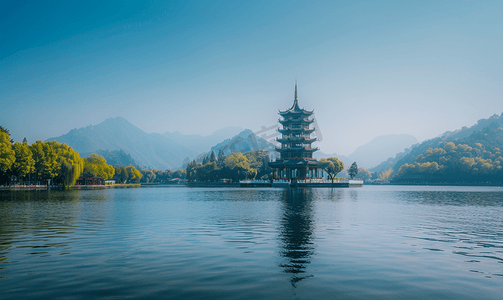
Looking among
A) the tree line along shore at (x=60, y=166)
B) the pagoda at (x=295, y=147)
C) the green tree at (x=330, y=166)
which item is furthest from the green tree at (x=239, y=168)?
the green tree at (x=330, y=166)

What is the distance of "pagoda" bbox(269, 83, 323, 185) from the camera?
118312 millimetres

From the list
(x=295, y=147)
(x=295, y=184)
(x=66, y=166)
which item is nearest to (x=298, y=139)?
(x=295, y=147)

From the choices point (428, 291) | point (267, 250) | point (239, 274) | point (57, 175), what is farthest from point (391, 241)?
point (57, 175)

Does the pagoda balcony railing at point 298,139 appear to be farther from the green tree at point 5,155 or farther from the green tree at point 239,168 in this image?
the green tree at point 5,155

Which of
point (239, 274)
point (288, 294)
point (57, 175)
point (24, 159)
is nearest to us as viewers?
point (288, 294)

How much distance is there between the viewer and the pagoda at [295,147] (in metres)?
118

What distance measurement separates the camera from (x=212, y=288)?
10.1 m

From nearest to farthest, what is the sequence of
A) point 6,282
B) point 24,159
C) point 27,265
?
point 6,282
point 27,265
point 24,159

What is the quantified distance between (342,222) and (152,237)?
1387 cm

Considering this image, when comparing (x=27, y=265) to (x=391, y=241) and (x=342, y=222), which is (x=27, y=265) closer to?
(x=391, y=241)

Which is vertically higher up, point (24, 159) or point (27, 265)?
point (24, 159)

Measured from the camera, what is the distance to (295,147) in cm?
11956

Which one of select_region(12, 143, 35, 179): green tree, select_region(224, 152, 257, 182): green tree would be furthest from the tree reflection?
select_region(224, 152, 257, 182): green tree

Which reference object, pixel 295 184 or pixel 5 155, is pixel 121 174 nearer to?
pixel 295 184
